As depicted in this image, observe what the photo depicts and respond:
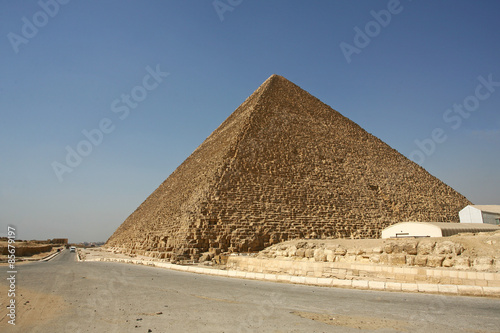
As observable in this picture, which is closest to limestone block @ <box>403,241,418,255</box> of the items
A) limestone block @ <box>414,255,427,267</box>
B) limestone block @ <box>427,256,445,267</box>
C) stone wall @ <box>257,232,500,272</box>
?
stone wall @ <box>257,232,500,272</box>

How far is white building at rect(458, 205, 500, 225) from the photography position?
21.8 meters

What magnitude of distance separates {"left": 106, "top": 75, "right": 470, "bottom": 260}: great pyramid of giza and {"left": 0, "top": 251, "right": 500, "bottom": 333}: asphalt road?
31.3ft

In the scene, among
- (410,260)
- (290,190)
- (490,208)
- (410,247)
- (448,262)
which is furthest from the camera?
(490,208)

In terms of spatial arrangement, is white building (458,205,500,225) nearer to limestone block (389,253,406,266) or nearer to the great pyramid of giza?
the great pyramid of giza

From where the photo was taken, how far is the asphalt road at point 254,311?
4273mm

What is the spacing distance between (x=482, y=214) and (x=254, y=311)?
2219 cm

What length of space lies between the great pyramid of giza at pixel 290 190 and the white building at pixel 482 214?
1328 millimetres

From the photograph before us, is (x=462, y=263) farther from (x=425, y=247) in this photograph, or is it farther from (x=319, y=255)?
(x=319, y=255)

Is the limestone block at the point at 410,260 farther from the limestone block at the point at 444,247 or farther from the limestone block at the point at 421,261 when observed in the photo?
the limestone block at the point at 444,247

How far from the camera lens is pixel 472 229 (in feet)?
53.5

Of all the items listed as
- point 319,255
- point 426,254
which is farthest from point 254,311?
point 319,255

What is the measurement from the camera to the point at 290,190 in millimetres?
19969

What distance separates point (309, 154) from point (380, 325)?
1927cm

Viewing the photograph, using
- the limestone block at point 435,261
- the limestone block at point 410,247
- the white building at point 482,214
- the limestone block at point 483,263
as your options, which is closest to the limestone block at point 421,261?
the limestone block at point 435,261
